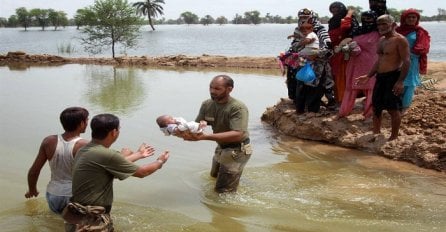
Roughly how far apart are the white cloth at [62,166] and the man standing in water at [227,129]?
1317 millimetres

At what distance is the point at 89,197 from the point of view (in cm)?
345

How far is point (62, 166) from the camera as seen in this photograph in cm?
379

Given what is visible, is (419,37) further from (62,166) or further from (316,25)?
(62,166)

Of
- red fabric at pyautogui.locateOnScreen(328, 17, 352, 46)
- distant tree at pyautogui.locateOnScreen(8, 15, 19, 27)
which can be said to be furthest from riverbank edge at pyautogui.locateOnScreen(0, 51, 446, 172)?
distant tree at pyautogui.locateOnScreen(8, 15, 19, 27)

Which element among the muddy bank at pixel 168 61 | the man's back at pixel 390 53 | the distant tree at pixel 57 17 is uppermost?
the distant tree at pixel 57 17

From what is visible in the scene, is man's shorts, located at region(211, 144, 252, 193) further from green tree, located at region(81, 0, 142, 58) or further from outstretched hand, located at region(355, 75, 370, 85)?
green tree, located at region(81, 0, 142, 58)

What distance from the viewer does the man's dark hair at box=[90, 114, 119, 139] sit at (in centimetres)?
340

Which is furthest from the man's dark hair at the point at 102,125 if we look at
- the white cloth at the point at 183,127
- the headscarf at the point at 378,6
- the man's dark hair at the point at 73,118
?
the headscarf at the point at 378,6

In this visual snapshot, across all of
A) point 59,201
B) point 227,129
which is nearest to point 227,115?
point 227,129

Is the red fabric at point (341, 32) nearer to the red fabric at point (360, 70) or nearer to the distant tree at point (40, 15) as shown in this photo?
the red fabric at point (360, 70)

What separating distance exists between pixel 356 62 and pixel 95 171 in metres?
5.32

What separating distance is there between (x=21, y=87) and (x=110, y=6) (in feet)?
41.2

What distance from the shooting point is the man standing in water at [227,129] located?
15.3 feet

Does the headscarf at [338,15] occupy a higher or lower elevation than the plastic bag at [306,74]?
higher
